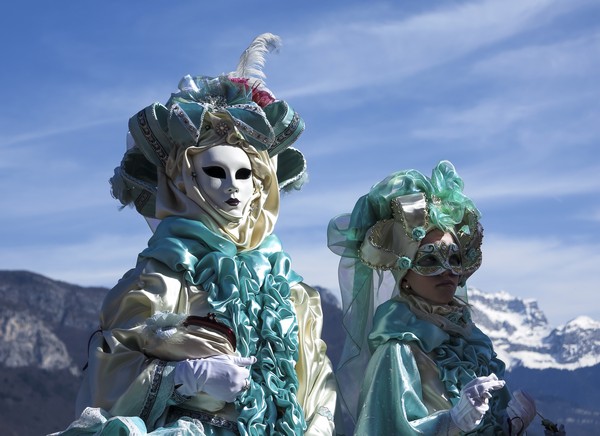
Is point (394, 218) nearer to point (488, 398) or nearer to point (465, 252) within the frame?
point (465, 252)

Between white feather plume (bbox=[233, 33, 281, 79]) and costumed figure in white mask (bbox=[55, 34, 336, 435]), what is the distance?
0.08m

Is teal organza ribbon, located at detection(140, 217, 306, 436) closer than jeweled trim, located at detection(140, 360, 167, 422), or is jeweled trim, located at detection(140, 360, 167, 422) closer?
jeweled trim, located at detection(140, 360, 167, 422)

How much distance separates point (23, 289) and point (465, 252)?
213 ft

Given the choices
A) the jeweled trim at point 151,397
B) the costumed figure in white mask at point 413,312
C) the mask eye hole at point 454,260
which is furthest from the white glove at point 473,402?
the jeweled trim at point 151,397

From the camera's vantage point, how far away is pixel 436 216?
5492mm

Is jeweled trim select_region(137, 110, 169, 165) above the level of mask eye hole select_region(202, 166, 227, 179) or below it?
above

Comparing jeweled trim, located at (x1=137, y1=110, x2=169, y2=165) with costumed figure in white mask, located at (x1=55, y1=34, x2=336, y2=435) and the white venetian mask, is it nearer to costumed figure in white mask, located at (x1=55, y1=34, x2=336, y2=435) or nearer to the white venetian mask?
costumed figure in white mask, located at (x1=55, y1=34, x2=336, y2=435)

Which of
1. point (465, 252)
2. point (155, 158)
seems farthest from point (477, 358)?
point (155, 158)

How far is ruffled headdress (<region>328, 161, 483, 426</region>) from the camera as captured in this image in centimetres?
551

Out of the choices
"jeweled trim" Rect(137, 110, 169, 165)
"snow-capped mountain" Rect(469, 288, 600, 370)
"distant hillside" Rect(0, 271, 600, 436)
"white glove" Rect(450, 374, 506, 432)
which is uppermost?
"snow-capped mountain" Rect(469, 288, 600, 370)

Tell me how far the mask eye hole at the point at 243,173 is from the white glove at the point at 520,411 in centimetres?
138

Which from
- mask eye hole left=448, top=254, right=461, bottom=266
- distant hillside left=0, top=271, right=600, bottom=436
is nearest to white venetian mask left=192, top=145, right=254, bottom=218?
mask eye hole left=448, top=254, right=461, bottom=266

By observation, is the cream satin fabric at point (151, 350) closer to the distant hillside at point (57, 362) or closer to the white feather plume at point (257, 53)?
the white feather plume at point (257, 53)

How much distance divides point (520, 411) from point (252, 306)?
1175mm
